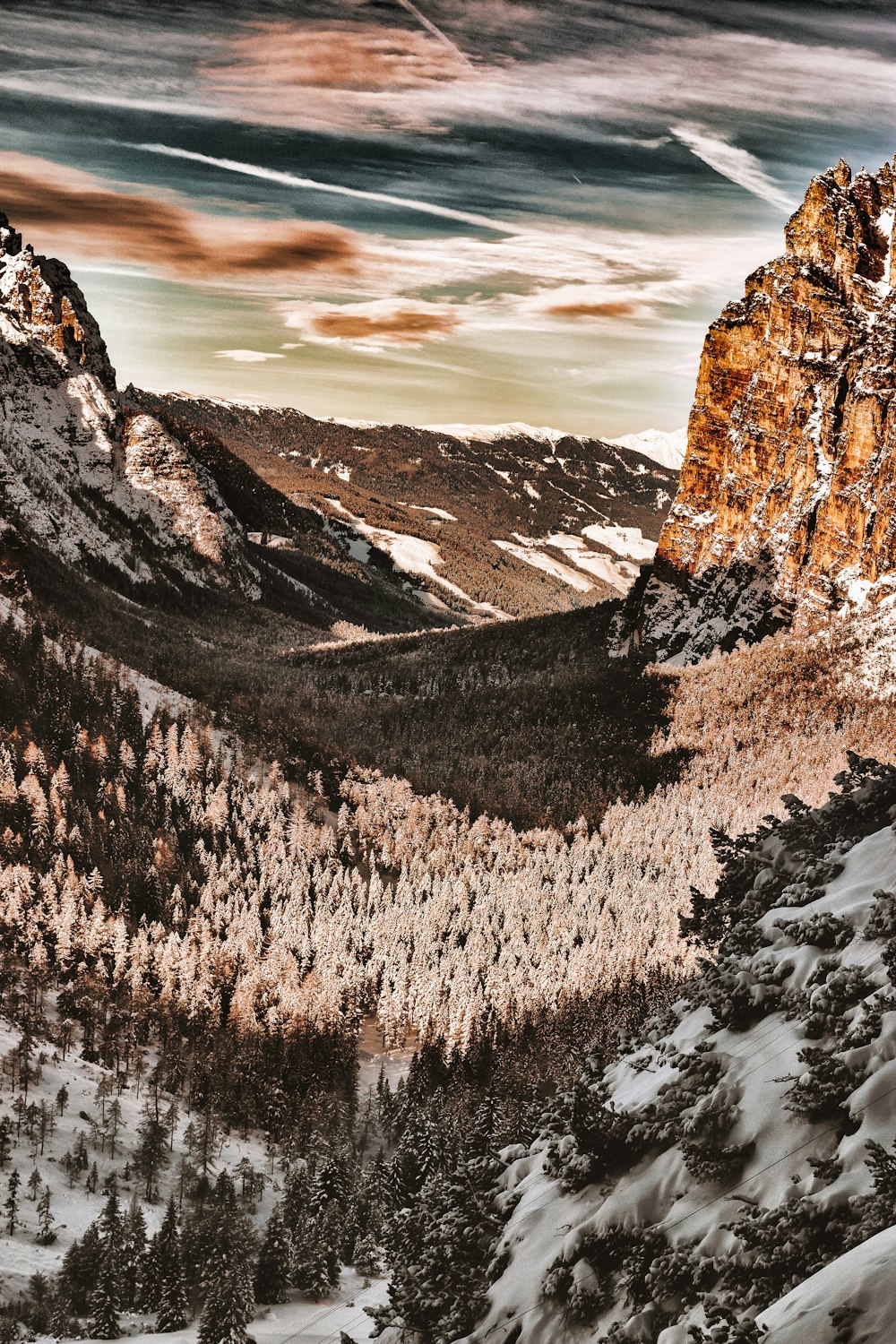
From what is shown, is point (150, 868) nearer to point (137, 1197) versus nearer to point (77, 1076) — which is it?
point (77, 1076)

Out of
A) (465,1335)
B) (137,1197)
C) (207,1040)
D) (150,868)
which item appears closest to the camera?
(465,1335)

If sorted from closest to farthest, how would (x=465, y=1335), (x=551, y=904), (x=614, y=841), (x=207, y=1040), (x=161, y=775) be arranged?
(x=465, y=1335)
(x=207, y=1040)
(x=551, y=904)
(x=161, y=775)
(x=614, y=841)

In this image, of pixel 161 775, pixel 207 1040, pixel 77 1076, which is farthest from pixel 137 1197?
pixel 161 775

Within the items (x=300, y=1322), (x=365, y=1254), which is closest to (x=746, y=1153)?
(x=300, y=1322)

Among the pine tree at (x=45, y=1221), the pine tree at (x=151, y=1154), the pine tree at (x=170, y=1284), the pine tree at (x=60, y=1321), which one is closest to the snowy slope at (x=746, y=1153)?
the pine tree at (x=60, y=1321)

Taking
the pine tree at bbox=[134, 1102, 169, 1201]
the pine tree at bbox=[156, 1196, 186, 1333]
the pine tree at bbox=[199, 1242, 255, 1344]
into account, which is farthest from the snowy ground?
the pine tree at bbox=[134, 1102, 169, 1201]

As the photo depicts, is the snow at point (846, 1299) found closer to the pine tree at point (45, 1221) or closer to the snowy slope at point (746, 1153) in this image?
the snowy slope at point (746, 1153)

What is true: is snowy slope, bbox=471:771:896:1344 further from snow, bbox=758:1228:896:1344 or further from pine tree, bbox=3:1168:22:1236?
pine tree, bbox=3:1168:22:1236
